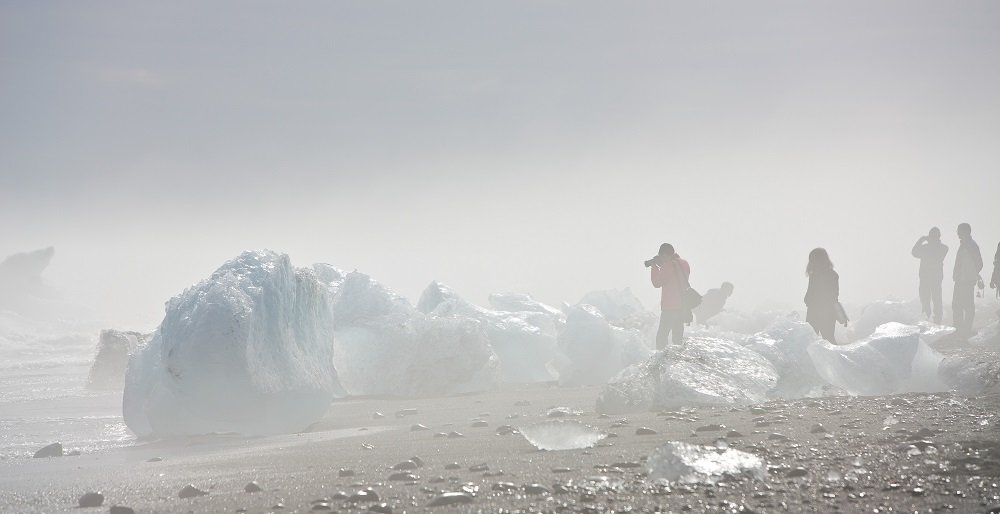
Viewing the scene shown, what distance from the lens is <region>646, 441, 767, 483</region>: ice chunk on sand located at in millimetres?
3457

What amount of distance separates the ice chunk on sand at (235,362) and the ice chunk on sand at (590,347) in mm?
3752

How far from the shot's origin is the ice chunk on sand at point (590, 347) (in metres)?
10.1

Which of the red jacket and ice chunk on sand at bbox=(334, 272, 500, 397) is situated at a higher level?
the red jacket

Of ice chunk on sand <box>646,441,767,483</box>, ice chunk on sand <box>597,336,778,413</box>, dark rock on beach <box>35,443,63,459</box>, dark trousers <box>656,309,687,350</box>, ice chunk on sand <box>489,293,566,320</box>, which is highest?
ice chunk on sand <box>489,293,566,320</box>

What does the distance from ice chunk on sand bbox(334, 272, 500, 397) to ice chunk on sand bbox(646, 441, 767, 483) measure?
586 centimetres

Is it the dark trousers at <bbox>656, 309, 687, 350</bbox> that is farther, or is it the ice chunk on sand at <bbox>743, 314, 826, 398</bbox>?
the dark trousers at <bbox>656, 309, 687, 350</bbox>

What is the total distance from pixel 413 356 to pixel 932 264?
1086 centimetres

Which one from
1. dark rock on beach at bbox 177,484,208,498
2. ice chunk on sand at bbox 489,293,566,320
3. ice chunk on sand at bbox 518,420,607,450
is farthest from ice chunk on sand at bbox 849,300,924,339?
dark rock on beach at bbox 177,484,208,498

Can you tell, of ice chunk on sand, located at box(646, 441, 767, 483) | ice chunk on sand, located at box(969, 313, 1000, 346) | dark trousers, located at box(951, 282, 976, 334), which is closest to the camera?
ice chunk on sand, located at box(646, 441, 767, 483)

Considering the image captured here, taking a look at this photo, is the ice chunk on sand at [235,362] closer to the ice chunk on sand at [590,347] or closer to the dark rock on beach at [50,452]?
the dark rock on beach at [50,452]

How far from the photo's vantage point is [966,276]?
1323 cm

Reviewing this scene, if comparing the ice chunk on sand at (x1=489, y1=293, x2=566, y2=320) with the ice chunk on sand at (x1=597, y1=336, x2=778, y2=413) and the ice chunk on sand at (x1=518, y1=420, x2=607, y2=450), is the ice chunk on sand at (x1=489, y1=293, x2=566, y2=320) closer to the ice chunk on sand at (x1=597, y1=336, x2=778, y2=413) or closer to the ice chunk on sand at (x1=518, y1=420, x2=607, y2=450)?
the ice chunk on sand at (x1=597, y1=336, x2=778, y2=413)

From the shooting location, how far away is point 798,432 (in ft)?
15.3

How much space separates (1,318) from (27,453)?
1029 inches
